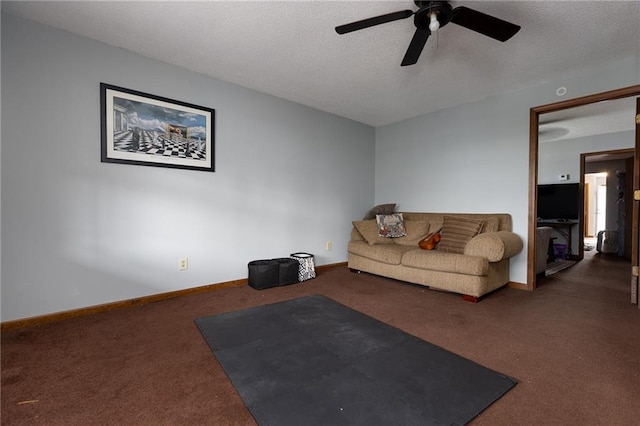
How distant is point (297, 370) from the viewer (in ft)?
4.97

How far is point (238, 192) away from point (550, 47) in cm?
329

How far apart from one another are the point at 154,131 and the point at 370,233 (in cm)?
280

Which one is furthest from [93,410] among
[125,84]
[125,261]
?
[125,84]

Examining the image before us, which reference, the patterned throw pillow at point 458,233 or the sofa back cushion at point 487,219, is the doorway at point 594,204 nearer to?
the sofa back cushion at point 487,219

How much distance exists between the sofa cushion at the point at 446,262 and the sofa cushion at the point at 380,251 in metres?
0.12

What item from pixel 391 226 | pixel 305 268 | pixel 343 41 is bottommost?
pixel 305 268

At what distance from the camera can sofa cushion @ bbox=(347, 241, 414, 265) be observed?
3.31 m

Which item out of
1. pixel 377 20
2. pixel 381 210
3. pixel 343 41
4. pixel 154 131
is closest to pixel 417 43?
pixel 377 20

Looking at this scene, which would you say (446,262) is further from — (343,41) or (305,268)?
(343,41)

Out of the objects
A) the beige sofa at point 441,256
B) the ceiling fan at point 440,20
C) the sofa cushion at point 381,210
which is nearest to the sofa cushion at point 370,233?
the beige sofa at point 441,256

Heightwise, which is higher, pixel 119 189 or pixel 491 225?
pixel 119 189

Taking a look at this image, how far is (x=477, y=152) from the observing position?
3.60 meters

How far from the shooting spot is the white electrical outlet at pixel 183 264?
2820 millimetres

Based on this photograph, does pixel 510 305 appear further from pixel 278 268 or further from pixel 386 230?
pixel 278 268
